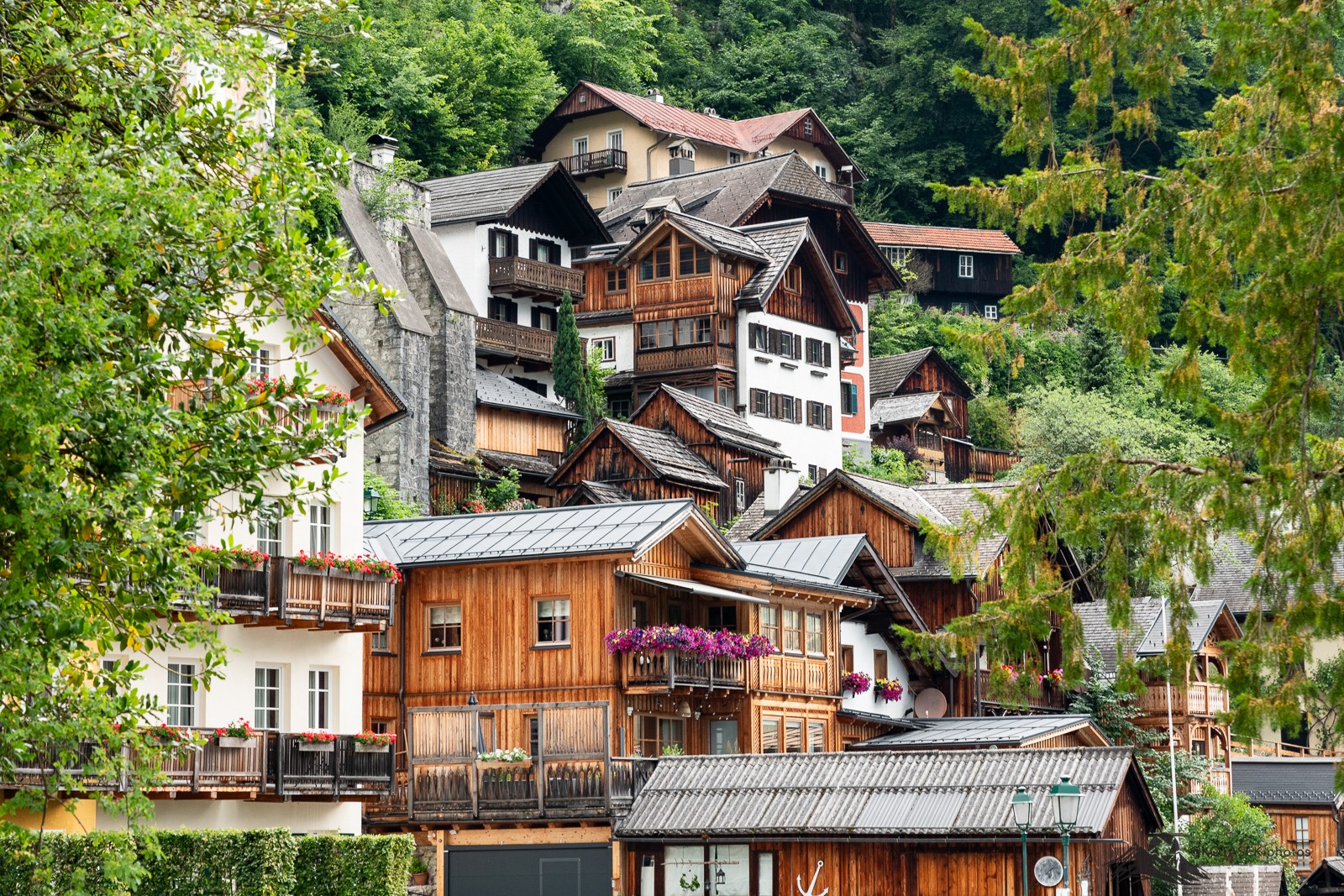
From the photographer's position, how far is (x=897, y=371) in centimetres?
8519

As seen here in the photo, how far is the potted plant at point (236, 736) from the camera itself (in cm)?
3133

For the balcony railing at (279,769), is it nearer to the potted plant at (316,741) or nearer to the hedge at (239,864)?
the potted plant at (316,741)

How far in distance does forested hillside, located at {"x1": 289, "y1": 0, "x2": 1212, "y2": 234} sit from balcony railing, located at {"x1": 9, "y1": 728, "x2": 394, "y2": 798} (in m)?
58.1

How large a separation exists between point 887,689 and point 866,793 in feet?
37.5

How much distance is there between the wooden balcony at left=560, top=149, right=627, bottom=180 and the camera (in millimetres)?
91062

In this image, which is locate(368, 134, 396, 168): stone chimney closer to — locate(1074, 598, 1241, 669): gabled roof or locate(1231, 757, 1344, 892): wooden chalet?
locate(1074, 598, 1241, 669): gabled roof

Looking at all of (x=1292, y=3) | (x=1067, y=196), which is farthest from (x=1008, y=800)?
(x=1292, y=3)

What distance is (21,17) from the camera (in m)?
17.0

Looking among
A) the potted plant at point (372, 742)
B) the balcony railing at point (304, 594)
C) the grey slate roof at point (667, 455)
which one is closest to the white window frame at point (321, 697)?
the potted plant at point (372, 742)

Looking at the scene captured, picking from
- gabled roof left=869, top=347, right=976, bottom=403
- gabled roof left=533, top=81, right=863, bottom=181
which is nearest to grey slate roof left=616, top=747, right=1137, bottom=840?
gabled roof left=869, top=347, right=976, bottom=403

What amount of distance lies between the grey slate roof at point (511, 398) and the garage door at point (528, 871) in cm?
2860

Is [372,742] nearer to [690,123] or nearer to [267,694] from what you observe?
[267,694]

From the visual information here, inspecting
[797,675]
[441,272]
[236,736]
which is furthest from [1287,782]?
[236,736]

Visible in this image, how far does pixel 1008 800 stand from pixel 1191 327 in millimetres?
19604
